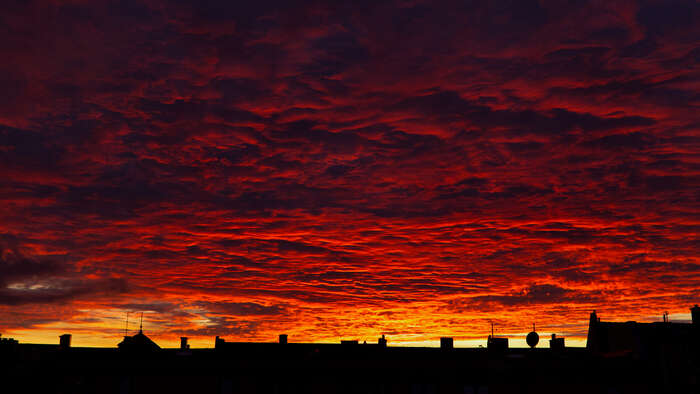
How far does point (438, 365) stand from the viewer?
39969mm

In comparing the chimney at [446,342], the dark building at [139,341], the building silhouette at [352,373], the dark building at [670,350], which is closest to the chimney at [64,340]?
the dark building at [139,341]

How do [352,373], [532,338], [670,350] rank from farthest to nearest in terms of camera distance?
[532,338], [670,350], [352,373]

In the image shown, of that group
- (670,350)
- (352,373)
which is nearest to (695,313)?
(670,350)

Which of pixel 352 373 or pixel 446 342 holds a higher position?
pixel 446 342

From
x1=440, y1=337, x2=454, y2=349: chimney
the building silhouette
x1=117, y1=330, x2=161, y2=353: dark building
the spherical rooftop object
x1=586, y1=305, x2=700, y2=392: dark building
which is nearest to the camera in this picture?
the building silhouette

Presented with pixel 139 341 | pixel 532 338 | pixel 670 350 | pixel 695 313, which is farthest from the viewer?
pixel 139 341

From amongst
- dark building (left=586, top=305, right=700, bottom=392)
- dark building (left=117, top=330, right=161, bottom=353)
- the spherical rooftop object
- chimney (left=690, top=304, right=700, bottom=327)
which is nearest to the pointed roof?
dark building (left=117, top=330, right=161, bottom=353)

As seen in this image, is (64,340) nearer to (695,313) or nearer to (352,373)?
(352,373)

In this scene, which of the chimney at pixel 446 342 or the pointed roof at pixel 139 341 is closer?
the chimney at pixel 446 342

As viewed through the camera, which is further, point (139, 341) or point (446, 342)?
point (139, 341)

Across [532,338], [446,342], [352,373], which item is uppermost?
[532,338]

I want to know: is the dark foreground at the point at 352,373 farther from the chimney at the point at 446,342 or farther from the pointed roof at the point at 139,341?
the pointed roof at the point at 139,341

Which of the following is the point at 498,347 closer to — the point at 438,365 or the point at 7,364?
the point at 438,365

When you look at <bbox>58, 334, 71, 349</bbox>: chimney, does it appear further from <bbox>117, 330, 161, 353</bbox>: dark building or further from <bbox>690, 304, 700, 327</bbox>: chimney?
<bbox>690, 304, 700, 327</bbox>: chimney
